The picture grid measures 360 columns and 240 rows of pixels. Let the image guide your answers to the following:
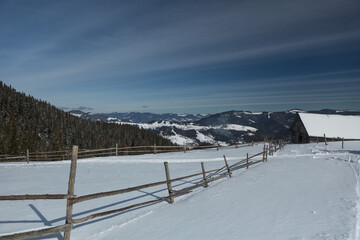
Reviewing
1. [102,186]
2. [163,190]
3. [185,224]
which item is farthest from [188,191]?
[102,186]

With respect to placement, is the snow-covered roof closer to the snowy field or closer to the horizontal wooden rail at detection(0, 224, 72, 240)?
the snowy field

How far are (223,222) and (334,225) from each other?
9.62ft

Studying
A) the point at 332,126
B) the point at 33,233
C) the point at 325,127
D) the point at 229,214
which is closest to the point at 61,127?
the point at 325,127

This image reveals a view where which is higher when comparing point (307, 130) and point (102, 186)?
point (307, 130)

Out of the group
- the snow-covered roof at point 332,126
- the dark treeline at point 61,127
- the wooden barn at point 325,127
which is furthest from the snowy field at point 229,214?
the dark treeline at point 61,127

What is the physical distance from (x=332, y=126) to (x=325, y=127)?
6.53 ft

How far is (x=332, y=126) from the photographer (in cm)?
4741

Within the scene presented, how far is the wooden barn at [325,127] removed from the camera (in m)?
44.9

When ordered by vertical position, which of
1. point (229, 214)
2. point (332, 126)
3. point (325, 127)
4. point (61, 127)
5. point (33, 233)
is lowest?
point (229, 214)

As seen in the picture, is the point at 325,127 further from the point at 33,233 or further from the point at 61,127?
the point at 61,127

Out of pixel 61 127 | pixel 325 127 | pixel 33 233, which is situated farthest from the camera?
pixel 61 127

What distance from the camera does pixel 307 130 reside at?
1793 inches

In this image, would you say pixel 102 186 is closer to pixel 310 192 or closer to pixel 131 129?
pixel 310 192

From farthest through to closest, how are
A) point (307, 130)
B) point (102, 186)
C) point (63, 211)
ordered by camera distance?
point (307, 130) → point (102, 186) → point (63, 211)
